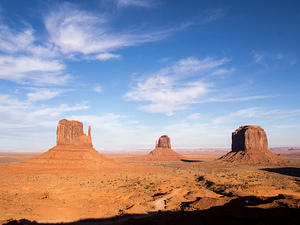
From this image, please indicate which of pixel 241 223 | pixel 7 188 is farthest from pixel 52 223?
pixel 7 188

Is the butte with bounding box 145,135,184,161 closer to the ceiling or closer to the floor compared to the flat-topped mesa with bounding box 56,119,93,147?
closer to the floor

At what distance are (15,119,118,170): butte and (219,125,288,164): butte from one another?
51.3 meters

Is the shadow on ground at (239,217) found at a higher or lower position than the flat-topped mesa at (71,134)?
lower

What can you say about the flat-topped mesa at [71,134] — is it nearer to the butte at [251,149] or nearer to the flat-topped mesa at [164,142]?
the butte at [251,149]

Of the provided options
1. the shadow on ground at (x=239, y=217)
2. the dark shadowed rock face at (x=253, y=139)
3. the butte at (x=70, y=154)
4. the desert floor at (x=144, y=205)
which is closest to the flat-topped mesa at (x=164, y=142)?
the dark shadowed rock face at (x=253, y=139)

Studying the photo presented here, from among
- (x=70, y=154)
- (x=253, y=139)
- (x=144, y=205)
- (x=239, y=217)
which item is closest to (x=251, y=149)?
(x=253, y=139)

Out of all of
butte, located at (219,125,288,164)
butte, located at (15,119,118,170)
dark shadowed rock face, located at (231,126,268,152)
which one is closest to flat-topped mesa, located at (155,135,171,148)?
butte, located at (219,125,288,164)

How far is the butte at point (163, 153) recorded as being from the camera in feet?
399

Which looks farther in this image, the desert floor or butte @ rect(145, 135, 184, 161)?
butte @ rect(145, 135, 184, 161)

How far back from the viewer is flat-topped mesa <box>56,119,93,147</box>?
6744 centimetres

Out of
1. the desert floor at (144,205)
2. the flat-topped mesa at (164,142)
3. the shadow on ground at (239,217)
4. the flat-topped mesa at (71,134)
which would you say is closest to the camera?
the shadow on ground at (239,217)

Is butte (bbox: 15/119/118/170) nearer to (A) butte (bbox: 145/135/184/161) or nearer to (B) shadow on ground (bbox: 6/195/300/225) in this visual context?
(B) shadow on ground (bbox: 6/195/300/225)

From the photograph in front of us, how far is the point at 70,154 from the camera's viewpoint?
2425 inches

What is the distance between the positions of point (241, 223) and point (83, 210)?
15.2m
